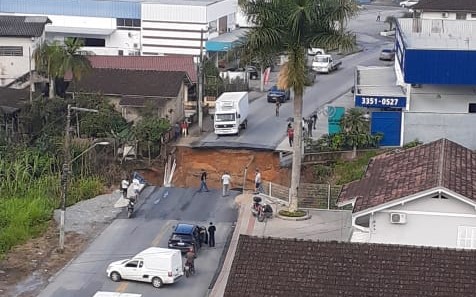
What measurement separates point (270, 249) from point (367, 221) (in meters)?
9.35

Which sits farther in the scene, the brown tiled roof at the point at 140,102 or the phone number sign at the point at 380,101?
the brown tiled roof at the point at 140,102

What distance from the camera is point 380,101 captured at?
4647cm

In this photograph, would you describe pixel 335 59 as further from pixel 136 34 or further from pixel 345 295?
pixel 345 295

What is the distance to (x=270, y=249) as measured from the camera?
2005cm

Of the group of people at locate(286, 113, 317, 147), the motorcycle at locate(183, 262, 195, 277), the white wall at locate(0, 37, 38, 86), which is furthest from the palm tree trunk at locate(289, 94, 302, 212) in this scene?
the white wall at locate(0, 37, 38, 86)

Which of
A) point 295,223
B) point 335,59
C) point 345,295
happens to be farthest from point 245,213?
point 335,59

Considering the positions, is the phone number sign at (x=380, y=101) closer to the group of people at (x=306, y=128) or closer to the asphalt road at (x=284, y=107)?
the group of people at (x=306, y=128)

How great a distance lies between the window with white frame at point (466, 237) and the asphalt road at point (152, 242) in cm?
781

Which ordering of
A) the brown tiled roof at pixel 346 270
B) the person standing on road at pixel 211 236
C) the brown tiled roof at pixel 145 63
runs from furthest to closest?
the brown tiled roof at pixel 145 63, the person standing on road at pixel 211 236, the brown tiled roof at pixel 346 270

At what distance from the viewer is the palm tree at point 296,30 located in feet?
115

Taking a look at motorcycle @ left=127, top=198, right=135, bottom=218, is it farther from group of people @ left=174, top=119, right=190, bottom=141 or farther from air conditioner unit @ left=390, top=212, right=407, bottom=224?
air conditioner unit @ left=390, top=212, right=407, bottom=224

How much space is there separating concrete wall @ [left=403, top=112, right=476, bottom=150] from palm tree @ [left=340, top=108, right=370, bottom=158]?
2.05 meters

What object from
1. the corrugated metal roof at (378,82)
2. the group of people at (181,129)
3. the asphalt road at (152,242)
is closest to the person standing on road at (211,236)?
the asphalt road at (152,242)

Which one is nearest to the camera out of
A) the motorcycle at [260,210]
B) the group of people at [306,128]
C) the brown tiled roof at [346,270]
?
the brown tiled roof at [346,270]
